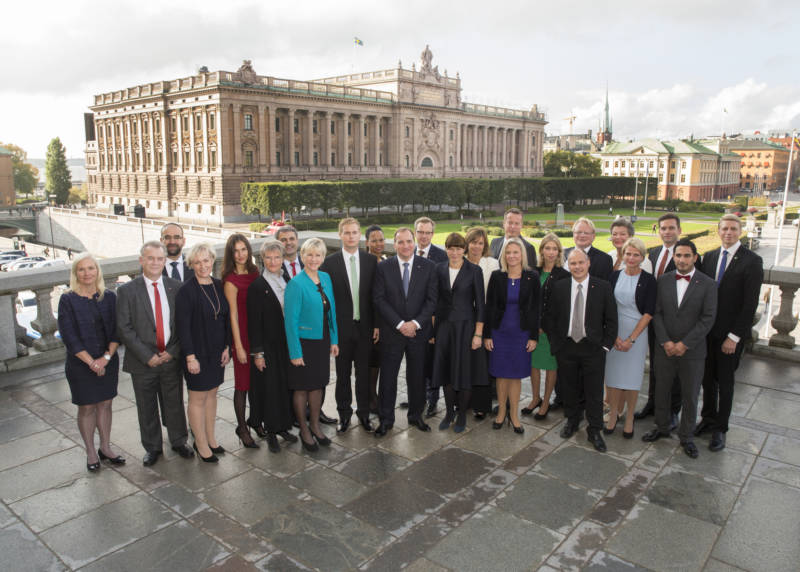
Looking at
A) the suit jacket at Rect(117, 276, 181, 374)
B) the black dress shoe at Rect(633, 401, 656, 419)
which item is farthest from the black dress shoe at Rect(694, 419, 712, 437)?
the suit jacket at Rect(117, 276, 181, 374)

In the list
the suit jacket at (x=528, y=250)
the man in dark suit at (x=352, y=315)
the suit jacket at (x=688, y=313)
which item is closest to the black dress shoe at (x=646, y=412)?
the suit jacket at (x=688, y=313)

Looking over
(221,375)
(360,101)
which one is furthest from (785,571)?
(360,101)

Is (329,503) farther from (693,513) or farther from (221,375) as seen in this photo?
(693,513)

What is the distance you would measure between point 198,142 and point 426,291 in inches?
2716

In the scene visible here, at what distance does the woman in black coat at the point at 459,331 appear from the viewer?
21.7 ft

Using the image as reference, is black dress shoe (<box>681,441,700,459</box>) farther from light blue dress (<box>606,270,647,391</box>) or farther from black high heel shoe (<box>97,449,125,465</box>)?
black high heel shoe (<box>97,449,125,465</box>)

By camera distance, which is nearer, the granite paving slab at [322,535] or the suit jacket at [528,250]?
the granite paving slab at [322,535]

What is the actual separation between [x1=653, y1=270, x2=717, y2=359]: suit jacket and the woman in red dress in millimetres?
4355

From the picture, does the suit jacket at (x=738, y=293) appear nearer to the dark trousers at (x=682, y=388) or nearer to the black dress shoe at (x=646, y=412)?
the dark trousers at (x=682, y=388)

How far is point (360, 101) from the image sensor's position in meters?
80.5

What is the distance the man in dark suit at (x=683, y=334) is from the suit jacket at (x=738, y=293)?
16.2 inches

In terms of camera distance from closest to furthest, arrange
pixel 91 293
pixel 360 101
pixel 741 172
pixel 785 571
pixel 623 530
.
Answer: pixel 785 571, pixel 623 530, pixel 91 293, pixel 360 101, pixel 741 172

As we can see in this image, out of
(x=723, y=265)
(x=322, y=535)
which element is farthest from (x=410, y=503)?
(x=723, y=265)

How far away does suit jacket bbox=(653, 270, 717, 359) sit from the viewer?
6.02m
